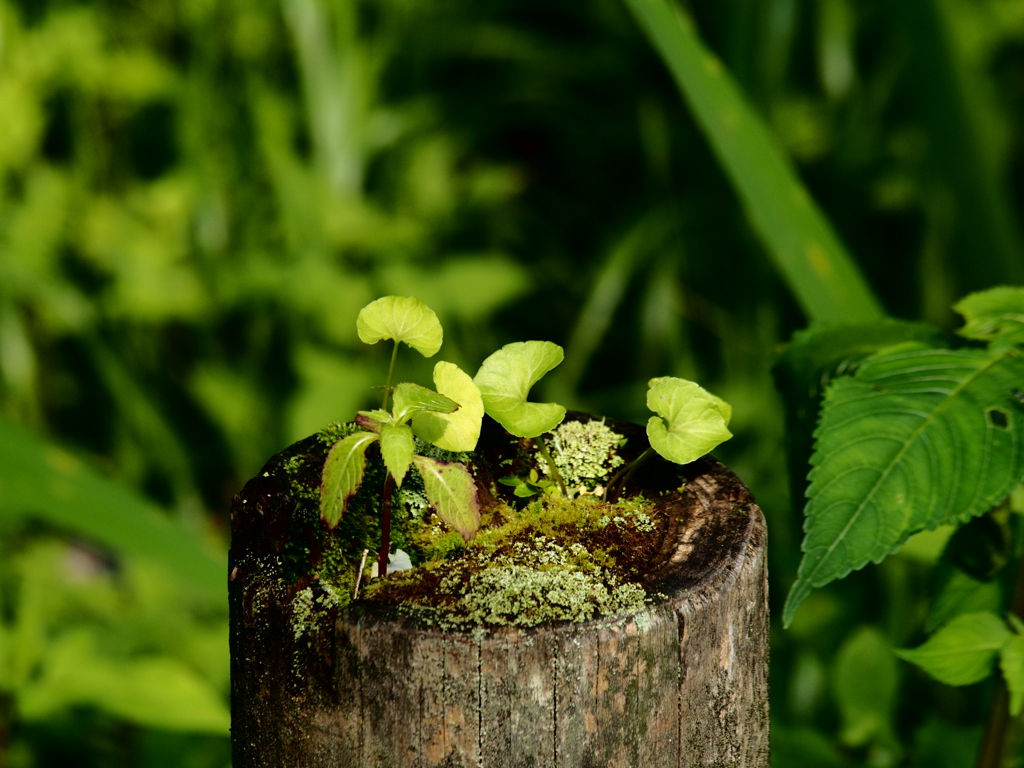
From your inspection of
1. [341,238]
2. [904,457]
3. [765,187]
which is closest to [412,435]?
[904,457]

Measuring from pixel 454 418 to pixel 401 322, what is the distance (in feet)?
0.31

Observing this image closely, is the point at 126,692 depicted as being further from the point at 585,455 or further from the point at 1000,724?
the point at 1000,724

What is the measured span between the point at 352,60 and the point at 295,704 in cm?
239

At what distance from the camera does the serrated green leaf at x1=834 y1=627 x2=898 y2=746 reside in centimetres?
148

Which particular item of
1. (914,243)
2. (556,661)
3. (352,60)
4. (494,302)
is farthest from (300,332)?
(556,661)

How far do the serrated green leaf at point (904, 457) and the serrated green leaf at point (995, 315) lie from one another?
3cm

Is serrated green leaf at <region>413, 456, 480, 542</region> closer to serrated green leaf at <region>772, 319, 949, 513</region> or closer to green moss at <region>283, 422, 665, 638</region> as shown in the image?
green moss at <region>283, 422, 665, 638</region>

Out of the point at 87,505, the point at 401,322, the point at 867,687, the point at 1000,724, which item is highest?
the point at 87,505

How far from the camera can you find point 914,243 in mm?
2912

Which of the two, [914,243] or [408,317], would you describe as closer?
[408,317]

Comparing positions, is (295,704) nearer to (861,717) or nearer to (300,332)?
(861,717)

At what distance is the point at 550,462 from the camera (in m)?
0.87

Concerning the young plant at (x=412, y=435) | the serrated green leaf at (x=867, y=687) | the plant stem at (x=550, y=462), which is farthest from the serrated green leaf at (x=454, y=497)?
the serrated green leaf at (x=867, y=687)

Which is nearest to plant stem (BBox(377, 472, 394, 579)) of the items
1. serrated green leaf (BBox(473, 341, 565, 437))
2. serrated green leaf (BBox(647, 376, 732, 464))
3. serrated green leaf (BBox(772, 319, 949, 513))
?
serrated green leaf (BBox(473, 341, 565, 437))
